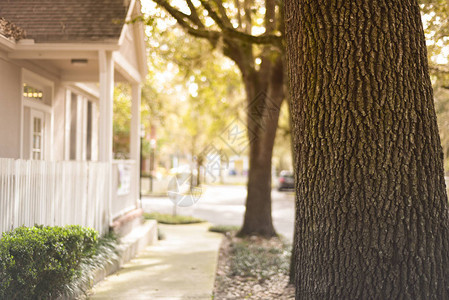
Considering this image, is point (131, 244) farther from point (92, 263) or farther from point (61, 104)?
point (61, 104)

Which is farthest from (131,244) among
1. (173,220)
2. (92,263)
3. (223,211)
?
(223,211)

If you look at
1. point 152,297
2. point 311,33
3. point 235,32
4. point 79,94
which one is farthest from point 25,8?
point 311,33

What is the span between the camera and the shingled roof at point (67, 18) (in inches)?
338

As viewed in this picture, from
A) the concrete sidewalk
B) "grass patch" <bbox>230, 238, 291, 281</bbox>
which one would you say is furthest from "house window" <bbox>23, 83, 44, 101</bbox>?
"grass patch" <bbox>230, 238, 291, 281</bbox>

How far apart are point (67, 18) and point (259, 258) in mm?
6113

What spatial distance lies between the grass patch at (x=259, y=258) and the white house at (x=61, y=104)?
8.53 feet

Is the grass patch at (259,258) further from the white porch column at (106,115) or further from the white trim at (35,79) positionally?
the white trim at (35,79)

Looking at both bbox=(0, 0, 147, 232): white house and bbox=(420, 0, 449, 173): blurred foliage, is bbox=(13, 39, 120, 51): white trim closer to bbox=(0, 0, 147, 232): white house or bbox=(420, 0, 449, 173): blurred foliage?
bbox=(0, 0, 147, 232): white house

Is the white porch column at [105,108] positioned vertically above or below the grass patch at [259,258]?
above

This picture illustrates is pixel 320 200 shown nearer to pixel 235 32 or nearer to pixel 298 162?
pixel 298 162

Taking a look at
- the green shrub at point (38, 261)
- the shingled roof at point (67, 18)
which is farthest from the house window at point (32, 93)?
the green shrub at point (38, 261)

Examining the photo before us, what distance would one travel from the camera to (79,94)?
41.5ft

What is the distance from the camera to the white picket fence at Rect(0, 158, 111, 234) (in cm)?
533

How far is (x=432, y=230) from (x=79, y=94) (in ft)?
35.2
